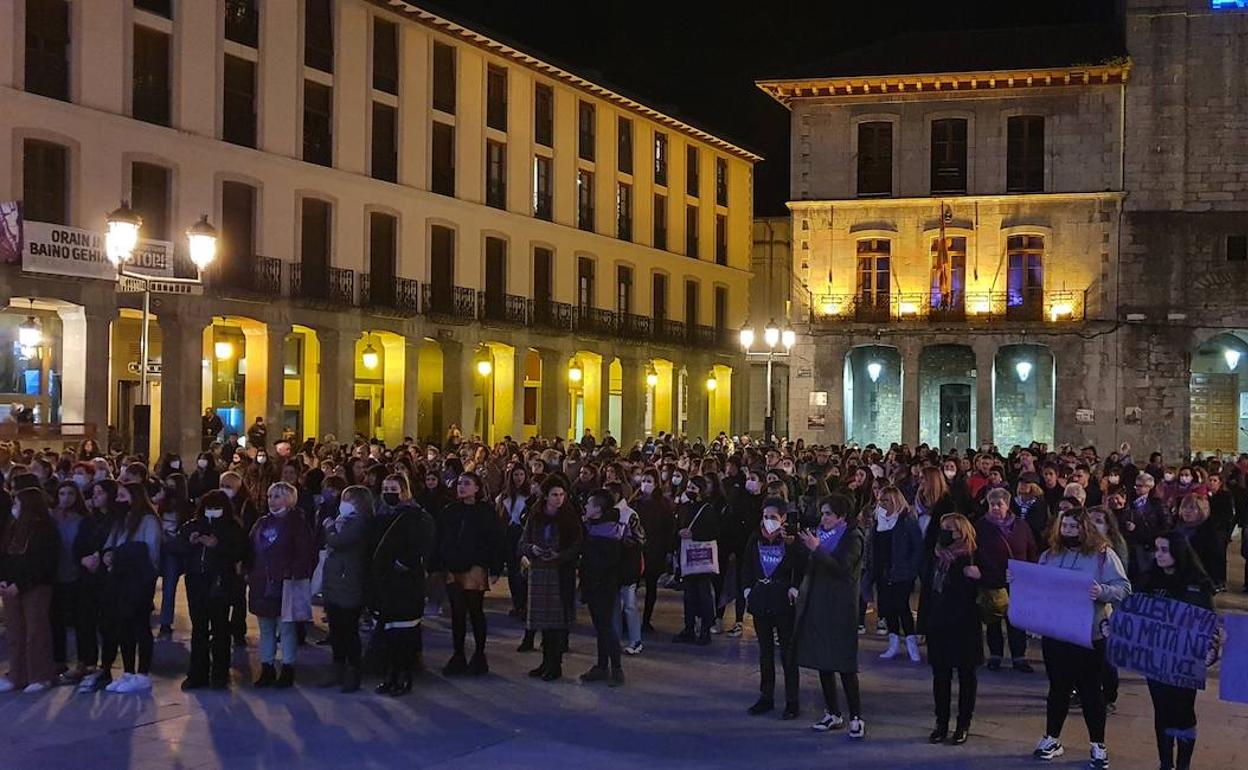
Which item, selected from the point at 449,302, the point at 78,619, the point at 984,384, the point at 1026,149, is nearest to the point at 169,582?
the point at 78,619

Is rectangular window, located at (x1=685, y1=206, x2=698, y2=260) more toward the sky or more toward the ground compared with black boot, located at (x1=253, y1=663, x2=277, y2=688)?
more toward the sky

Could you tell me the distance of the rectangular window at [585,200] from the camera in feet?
152

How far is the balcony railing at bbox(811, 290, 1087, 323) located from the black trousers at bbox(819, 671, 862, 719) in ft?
96.7

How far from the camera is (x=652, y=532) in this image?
13.9m

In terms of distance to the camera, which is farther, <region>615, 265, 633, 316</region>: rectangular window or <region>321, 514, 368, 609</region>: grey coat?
<region>615, 265, 633, 316</region>: rectangular window

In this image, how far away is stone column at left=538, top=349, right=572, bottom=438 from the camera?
44.5 m

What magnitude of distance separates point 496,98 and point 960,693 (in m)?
35.3

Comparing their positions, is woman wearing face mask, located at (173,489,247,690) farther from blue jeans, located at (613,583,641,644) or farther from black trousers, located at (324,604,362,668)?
blue jeans, located at (613,583,641,644)

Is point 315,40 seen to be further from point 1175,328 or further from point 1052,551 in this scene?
point 1052,551

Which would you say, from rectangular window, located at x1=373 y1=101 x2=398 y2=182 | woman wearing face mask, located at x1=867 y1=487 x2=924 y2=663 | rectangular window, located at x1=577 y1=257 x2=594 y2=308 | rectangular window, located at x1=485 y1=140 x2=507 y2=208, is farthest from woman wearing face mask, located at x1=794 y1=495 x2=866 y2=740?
rectangular window, located at x1=577 y1=257 x2=594 y2=308

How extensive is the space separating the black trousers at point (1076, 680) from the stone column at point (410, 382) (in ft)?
101

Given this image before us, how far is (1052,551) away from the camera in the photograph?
9.01 metres

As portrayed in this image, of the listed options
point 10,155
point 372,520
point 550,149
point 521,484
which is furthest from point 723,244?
point 372,520

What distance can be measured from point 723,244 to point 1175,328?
73.0 feet
